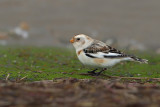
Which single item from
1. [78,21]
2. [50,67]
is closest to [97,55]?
[50,67]

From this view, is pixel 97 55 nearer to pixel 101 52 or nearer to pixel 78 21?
pixel 101 52

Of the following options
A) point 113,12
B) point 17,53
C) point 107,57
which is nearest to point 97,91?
point 107,57

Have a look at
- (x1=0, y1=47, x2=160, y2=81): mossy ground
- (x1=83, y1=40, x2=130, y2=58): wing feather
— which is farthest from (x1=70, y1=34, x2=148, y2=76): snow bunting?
(x1=0, y1=47, x2=160, y2=81): mossy ground

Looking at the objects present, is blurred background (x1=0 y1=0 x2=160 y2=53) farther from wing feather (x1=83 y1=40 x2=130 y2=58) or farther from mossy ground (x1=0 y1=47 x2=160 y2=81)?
wing feather (x1=83 y1=40 x2=130 y2=58)

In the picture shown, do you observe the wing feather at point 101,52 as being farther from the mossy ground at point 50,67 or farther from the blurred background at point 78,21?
the blurred background at point 78,21

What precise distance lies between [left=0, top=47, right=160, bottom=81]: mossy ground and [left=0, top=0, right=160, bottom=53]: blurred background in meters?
9.59

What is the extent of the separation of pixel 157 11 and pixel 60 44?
11.4 meters

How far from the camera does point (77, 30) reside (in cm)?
2697

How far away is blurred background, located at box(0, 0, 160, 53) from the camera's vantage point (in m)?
25.5

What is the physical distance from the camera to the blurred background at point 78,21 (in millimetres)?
25516

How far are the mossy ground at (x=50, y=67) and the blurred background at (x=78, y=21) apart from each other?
31.5ft

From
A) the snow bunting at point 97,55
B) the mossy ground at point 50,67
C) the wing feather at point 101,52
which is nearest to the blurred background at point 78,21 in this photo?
the mossy ground at point 50,67

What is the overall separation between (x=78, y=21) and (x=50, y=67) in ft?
56.4

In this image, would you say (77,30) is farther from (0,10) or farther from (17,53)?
(17,53)
